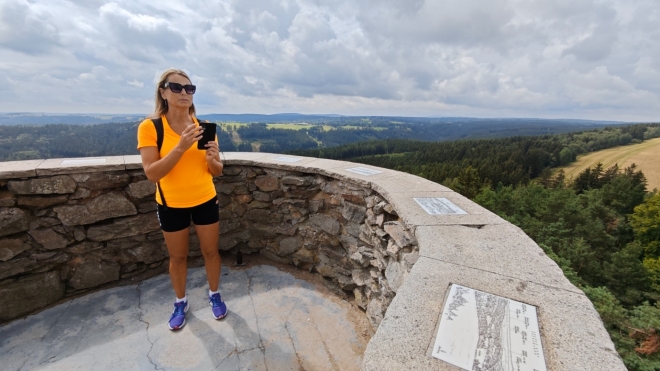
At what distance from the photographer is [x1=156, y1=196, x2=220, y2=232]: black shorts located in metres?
2.38

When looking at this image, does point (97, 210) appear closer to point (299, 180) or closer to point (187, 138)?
point (187, 138)

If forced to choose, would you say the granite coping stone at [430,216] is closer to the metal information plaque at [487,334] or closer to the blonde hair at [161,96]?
the metal information plaque at [487,334]

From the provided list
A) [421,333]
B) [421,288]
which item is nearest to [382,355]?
[421,333]

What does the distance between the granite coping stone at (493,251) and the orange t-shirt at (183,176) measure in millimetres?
1775

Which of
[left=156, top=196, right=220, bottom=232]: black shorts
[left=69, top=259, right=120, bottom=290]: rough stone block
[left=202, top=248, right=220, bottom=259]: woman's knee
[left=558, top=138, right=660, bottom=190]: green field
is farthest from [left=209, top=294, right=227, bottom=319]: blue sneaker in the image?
[left=558, top=138, right=660, bottom=190]: green field

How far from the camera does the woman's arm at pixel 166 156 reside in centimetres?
209

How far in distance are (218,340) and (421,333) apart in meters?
2.14

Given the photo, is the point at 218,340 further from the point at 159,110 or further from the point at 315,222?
the point at 159,110

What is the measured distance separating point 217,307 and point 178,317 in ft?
1.13

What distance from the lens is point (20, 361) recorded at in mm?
2381

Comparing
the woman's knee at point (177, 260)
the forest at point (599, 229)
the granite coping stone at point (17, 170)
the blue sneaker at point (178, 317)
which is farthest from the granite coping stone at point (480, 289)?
the forest at point (599, 229)

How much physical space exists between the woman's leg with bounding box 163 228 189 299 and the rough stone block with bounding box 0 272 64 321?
4.90 ft

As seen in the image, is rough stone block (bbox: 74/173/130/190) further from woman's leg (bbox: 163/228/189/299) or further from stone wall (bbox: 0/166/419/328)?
woman's leg (bbox: 163/228/189/299)

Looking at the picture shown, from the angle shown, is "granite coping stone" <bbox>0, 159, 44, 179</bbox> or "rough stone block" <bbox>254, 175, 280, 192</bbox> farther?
"rough stone block" <bbox>254, 175, 280, 192</bbox>
